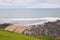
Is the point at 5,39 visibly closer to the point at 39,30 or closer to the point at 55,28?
the point at 39,30

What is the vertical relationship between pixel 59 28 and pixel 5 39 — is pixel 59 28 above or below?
below

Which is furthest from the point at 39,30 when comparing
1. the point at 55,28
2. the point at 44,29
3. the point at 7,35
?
the point at 7,35

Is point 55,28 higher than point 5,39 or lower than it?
lower

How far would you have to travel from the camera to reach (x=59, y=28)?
26594mm

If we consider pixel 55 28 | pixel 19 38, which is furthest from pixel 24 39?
pixel 55 28

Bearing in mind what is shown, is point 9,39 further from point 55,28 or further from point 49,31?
point 55,28

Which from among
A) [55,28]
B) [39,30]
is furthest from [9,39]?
[55,28]

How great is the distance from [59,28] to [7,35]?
16322 millimetres

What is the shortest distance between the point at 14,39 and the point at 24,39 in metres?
0.47

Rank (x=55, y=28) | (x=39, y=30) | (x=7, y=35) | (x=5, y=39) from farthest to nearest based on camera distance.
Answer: (x=55, y=28) < (x=39, y=30) < (x=7, y=35) < (x=5, y=39)

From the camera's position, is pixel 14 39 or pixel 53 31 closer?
pixel 14 39

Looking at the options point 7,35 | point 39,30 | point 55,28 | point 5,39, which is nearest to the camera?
point 5,39

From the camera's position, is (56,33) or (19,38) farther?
(56,33)

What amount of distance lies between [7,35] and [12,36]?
0.28m
